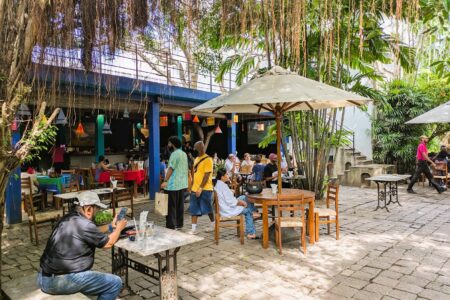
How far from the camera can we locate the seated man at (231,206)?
499cm

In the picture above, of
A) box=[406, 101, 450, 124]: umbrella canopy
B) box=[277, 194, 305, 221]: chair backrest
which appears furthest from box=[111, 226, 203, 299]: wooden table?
box=[406, 101, 450, 124]: umbrella canopy

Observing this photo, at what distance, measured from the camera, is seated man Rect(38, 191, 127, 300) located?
2.52 metres

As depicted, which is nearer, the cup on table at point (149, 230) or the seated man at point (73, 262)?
the seated man at point (73, 262)

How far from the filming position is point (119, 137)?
52.3 ft

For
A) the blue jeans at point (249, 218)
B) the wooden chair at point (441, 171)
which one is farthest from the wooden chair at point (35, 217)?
the wooden chair at point (441, 171)

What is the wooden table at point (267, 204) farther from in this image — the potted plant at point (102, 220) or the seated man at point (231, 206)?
the potted plant at point (102, 220)

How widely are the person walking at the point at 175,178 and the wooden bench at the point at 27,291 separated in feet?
9.60

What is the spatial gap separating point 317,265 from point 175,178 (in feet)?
8.92

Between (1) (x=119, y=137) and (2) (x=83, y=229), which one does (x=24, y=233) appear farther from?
(1) (x=119, y=137)

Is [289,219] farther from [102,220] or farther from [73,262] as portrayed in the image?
[73,262]

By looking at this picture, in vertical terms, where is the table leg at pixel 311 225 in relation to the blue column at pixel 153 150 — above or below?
below

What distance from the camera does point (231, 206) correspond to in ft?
16.5

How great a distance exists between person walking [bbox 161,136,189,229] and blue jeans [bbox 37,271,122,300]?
3049 millimetres

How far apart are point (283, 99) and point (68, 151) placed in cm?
1210
